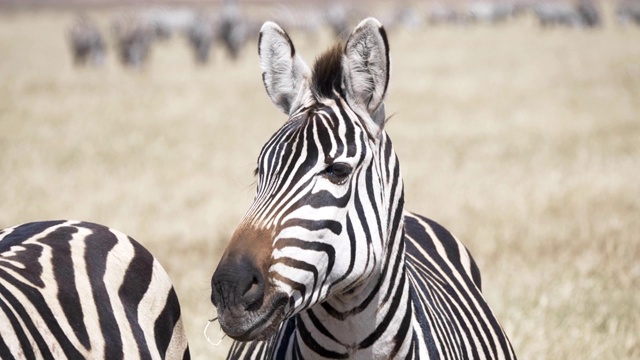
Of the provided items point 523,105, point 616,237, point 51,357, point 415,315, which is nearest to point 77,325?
point 51,357

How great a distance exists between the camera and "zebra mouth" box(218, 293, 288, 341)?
8.76ft

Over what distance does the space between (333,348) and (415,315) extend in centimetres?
38

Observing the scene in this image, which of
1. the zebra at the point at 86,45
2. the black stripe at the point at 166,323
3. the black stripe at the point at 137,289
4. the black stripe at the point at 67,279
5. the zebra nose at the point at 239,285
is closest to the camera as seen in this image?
the zebra nose at the point at 239,285

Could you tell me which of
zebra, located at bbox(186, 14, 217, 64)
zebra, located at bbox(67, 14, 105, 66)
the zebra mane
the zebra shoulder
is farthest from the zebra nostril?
zebra, located at bbox(67, 14, 105, 66)

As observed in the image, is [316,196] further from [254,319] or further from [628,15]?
[628,15]

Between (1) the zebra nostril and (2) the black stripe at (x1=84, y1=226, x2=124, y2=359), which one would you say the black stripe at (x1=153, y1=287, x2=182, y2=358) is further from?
(1) the zebra nostril

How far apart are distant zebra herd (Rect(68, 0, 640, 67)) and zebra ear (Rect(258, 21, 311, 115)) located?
20.9 m

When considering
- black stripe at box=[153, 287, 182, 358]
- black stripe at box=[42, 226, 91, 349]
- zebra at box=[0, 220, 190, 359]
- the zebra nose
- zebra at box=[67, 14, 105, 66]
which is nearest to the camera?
the zebra nose

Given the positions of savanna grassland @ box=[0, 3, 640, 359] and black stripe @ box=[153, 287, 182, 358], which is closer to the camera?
black stripe @ box=[153, 287, 182, 358]

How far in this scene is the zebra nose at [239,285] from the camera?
263cm

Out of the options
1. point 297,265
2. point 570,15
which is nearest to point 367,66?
point 297,265

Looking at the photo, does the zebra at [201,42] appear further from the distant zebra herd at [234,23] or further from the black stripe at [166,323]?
the black stripe at [166,323]

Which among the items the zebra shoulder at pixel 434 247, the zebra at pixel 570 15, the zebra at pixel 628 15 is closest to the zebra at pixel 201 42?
the zebra at pixel 570 15

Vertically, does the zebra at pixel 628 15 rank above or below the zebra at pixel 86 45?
below
